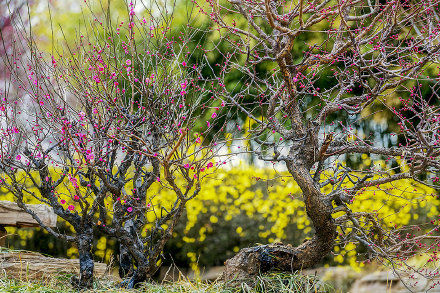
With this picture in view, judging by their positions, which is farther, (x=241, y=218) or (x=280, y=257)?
(x=241, y=218)

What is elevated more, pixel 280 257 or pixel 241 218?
pixel 241 218

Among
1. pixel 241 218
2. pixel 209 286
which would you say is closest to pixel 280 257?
pixel 209 286

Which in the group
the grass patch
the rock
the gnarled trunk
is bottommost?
the grass patch

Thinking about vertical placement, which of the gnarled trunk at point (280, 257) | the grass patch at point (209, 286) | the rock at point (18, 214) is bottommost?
the grass patch at point (209, 286)

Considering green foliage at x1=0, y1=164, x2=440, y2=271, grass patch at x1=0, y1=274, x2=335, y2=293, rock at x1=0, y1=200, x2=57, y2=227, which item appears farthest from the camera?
green foliage at x1=0, y1=164, x2=440, y2=271

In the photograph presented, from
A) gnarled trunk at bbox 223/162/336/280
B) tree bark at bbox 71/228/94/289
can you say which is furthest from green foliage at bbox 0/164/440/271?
tree bark at bbox 71/228/94/289

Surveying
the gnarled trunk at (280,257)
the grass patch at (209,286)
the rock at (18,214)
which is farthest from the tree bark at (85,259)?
the gnarled trunk at (280,257)

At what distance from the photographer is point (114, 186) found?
2.87 meters

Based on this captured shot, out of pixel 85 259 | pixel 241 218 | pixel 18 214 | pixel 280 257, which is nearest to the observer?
pixel 85 259

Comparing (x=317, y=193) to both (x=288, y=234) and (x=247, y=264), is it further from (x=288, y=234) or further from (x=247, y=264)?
(x=288, y=234)

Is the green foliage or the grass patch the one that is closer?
the grass patch

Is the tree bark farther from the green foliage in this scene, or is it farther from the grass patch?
the green foliage

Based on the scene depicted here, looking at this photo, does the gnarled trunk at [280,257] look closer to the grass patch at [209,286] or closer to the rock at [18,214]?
the grass patch at [209,286]

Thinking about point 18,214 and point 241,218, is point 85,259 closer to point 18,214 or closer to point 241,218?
point 18,214
